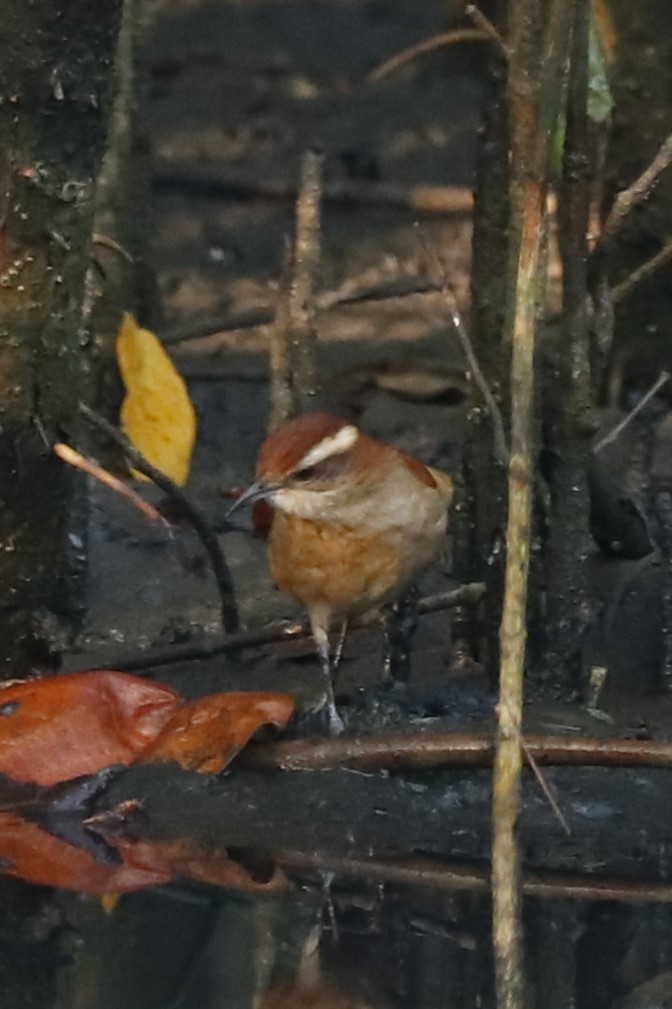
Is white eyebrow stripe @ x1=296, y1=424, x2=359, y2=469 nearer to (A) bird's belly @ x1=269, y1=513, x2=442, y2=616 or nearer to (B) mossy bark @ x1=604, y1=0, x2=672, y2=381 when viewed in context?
(A) bird's belly @ x1=269, y1=513, x2=442, y2=616

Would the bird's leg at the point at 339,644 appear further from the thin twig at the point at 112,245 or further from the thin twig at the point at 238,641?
the thin twig at the point at 112,245

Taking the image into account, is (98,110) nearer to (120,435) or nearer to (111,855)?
(120,435)

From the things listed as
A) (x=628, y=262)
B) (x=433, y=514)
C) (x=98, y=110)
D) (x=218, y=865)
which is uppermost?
(x=98, y=110)

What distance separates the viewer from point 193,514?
22.3 feet

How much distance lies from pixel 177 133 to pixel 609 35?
4733 mm

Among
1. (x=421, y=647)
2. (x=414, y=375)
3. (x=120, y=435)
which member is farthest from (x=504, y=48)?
(x=414, y=375)

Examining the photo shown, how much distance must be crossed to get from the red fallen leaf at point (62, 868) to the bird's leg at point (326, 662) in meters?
0.76

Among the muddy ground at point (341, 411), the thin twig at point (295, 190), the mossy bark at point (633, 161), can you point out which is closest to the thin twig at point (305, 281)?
the muddy ground at point (341, 411)

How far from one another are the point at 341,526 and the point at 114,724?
87cm

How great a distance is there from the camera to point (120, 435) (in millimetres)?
6574

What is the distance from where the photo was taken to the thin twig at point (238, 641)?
6523 mm

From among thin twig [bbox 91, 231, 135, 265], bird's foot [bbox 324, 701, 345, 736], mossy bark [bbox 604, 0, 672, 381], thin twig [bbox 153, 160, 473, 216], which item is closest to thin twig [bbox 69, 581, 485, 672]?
bird's foot [bbox 324, 701, 345, 736]

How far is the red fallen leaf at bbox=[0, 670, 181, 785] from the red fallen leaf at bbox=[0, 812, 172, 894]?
0.25 m

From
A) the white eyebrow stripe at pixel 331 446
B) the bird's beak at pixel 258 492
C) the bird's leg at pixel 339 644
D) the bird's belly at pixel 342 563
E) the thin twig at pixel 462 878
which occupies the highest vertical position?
the white eyebrow stripe at pixel 331 446
